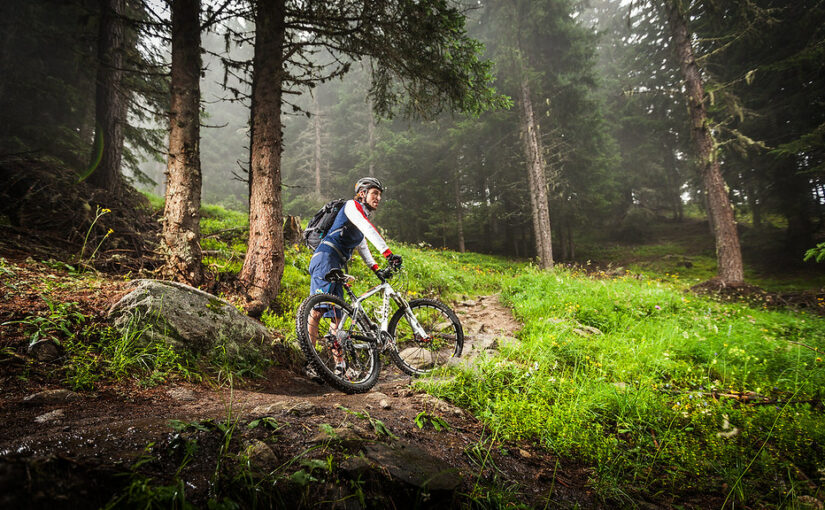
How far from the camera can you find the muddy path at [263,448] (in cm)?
115

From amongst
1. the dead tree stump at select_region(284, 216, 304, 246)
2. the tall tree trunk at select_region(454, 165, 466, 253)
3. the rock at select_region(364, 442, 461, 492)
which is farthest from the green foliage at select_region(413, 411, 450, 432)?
the tall tree trunk at select_region(454, 165, 466, 253)

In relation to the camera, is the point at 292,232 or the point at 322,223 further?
the point at 292,232

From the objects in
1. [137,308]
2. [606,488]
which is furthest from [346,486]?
[137,308]

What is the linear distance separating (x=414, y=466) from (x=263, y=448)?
0.83m

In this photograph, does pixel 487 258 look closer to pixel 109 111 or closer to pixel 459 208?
pixel 459 208

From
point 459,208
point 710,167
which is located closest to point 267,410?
point 710,167

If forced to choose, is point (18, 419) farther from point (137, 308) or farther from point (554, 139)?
point (554, 139)

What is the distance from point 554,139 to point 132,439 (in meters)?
20.3

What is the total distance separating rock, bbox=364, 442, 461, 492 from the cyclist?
1947 mm

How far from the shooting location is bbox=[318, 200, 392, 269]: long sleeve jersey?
3.81 meters

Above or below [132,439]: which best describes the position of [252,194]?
above

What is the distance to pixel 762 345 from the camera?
4.49m

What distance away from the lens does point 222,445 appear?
5.11 ft

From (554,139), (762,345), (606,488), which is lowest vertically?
(606,488)
